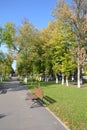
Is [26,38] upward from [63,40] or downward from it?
upward

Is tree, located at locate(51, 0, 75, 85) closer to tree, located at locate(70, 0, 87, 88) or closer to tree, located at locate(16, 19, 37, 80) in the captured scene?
tree, located at locate(70, 0, 87, 88)

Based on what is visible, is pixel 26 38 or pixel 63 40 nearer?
pixel 63 40

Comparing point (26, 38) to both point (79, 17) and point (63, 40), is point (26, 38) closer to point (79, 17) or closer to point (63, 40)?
point (63, 40)

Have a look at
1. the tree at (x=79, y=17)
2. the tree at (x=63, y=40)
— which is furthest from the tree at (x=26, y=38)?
the tree at (x=79, y=17)

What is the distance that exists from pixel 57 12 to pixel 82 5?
373 centimetres

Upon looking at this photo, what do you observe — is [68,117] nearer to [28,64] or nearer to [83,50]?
[83,50]

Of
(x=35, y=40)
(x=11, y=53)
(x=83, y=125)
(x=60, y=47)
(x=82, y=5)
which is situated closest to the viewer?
(x=83, y=125)

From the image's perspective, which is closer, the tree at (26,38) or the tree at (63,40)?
the tree at (63,40)

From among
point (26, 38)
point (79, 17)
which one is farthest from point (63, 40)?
point (26, 38)

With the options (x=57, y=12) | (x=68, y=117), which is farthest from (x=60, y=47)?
(x=68, y=117)

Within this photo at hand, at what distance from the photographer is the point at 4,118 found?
14305mm

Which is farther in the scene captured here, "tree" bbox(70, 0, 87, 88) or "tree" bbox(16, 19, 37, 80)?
"tree" bbox(16, 19, 37, 80)

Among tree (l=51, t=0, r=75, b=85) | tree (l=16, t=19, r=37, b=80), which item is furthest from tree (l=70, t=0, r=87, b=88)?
tree (l=16, t=19, r=37, b=80)

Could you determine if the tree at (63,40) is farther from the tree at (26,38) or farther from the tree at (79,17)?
the tree at (26,38)
